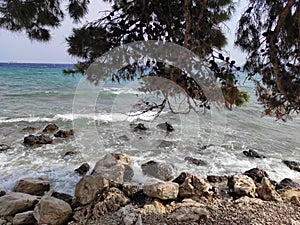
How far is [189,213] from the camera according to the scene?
2686mm

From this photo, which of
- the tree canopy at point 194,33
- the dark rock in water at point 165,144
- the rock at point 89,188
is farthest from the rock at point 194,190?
the dark rock in water at point 165,144

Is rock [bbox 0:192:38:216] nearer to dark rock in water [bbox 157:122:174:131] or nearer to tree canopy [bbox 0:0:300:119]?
tree canopy [bbox 0:0:300:119]

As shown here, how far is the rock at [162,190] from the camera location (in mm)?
3076

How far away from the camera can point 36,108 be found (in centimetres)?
1050

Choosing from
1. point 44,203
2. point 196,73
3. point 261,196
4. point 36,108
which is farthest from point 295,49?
point 36,108

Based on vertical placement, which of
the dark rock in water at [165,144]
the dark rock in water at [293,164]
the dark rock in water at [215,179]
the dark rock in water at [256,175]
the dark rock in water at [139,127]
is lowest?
the dark rock in water at [165,144]

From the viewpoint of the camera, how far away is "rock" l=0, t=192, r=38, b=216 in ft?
9.57

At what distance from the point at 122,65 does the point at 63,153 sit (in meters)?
3.52

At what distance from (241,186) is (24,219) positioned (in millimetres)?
2732

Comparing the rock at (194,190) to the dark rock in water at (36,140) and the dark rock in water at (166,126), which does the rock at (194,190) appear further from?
the dark rock in water at (166,126)

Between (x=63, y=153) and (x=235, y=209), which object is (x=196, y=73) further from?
(x=63, y=153)

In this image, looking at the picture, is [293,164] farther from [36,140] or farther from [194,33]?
[36,140]

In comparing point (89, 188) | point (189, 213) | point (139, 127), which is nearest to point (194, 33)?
point (189, 213)

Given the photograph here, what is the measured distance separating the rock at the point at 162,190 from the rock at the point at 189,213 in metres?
0.20
